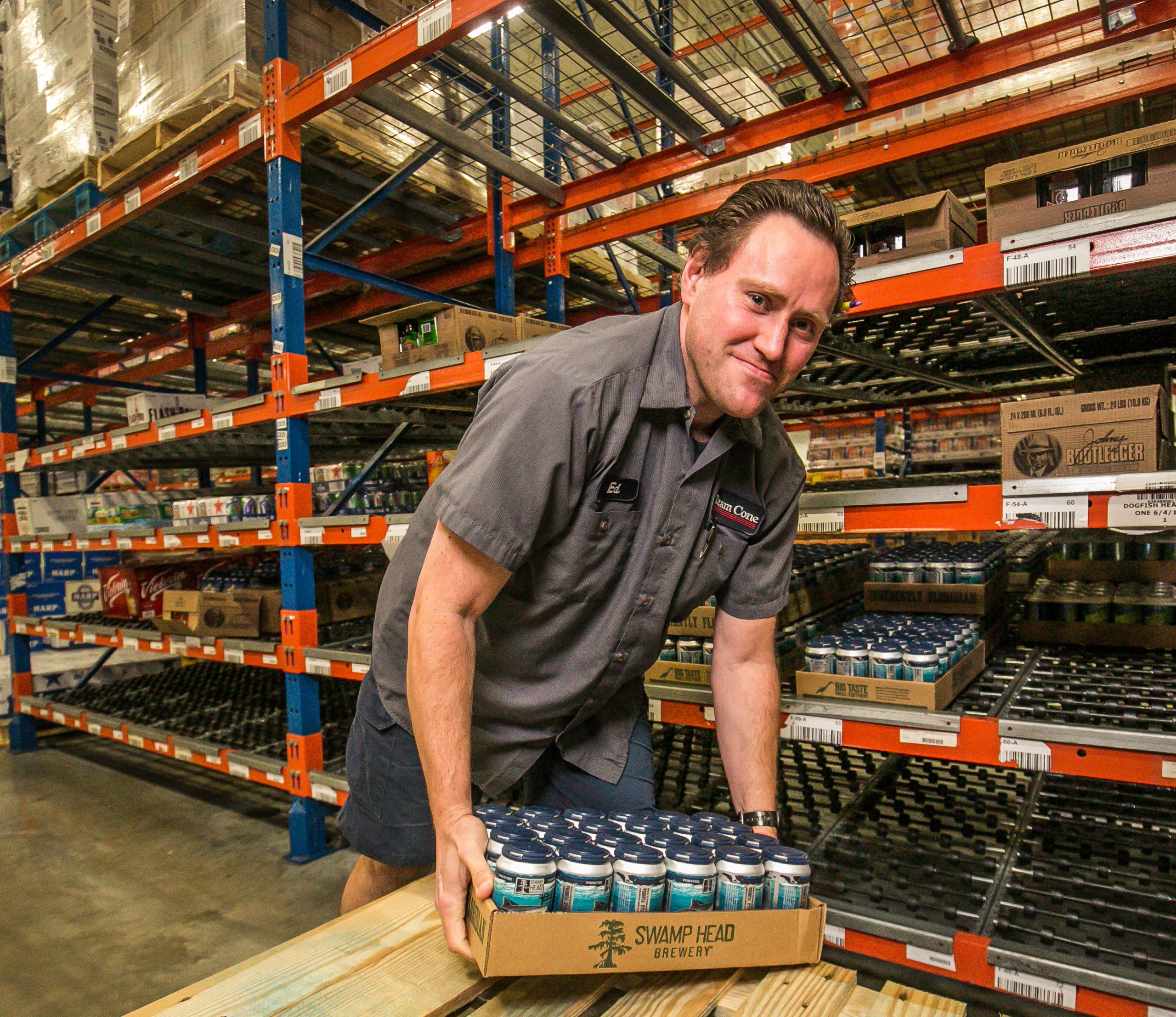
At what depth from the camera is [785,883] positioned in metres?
1.10

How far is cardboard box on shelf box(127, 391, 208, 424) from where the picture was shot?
3930 millimetres

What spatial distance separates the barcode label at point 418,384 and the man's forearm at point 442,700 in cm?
161

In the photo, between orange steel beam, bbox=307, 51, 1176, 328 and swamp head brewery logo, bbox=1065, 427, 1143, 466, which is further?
orange steel beam, bbox=307, 51, 1176, 328

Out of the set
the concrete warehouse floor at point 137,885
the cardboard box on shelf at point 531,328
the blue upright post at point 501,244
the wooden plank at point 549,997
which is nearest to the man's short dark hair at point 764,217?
the wooden plank at point 549,997

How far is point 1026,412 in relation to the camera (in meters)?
1.85

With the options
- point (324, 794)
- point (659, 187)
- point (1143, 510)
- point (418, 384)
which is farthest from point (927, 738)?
point (659, 187)

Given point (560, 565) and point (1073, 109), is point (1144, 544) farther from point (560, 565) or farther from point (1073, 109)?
point (560, 565)

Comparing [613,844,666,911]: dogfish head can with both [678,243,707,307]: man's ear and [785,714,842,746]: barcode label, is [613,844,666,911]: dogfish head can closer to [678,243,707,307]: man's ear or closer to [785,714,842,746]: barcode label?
[678,243,707,307]: man's ear

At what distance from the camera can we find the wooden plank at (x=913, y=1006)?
1018mm

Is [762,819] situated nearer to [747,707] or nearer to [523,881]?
[747,707]

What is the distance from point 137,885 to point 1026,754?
3276 millimetres

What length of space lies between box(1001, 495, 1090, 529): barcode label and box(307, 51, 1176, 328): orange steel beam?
127 cm

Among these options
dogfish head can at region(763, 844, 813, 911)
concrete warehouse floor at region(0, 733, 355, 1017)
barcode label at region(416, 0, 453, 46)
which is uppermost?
barcode label at region(416, 0, 453, 46)

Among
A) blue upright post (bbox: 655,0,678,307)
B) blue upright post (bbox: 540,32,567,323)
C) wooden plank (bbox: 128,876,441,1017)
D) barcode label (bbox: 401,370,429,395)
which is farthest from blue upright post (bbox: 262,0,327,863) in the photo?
wooden plank (bbox: 128,876,441,1017)
